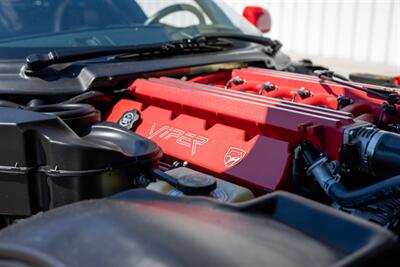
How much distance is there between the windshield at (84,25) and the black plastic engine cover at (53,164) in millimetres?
724

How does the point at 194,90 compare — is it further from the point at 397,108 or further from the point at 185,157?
the point at 397,108

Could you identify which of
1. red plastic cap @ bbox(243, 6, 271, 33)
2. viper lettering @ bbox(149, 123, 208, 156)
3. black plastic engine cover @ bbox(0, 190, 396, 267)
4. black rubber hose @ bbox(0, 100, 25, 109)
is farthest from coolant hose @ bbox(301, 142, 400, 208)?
red plastic cap @ bbox(243, 6, 271, 33)

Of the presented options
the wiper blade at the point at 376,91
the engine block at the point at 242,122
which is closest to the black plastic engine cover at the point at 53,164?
the engine block at the point at 242,122

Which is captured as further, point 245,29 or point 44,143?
point 245,29

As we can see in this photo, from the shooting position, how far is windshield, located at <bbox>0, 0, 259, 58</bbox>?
2496 mm

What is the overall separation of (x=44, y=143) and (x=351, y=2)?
6.30 meters

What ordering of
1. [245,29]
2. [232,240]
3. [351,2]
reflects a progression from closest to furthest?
[232,240] < [245,29] < [351,2]

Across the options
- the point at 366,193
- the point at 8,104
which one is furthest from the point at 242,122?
the point at 8,104

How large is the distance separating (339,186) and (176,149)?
2.31 ft

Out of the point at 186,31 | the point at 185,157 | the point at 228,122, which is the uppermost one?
the point at 186,31

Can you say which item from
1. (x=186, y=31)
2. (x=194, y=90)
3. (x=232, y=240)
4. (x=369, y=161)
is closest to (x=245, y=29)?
(x=186, y=31)

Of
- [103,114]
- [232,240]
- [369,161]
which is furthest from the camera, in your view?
[103,114]

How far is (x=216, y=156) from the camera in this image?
1984 mm

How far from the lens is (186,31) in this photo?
3.02m
